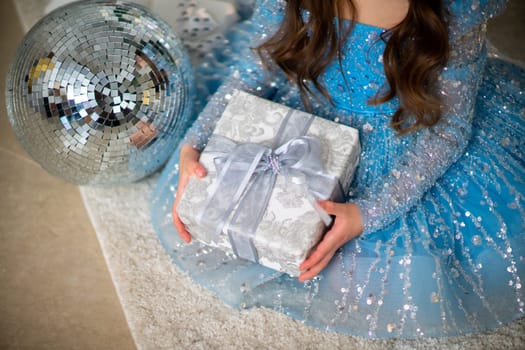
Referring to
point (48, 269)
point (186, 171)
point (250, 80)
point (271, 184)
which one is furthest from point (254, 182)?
point (48, 269)

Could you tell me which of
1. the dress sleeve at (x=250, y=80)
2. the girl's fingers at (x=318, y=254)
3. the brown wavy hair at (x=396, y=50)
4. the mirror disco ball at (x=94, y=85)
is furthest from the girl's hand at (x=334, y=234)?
the mirror disco ball at (x=94, y=85)

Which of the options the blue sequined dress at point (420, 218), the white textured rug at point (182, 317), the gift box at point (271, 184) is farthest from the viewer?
the white textured rug at point (182, 317)

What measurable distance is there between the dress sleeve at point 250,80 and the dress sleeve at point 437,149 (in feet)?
1.04

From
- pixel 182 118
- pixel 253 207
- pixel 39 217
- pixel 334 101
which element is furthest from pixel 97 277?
pixel 334 101

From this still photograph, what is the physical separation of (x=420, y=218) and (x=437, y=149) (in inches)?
5.3

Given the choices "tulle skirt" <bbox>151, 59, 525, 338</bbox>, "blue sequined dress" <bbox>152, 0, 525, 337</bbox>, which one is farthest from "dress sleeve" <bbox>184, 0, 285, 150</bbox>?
"tulle skirt" <bbox>151, 59, 525, 338</bbox>

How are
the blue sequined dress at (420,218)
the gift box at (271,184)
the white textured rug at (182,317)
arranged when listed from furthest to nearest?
the white textured rug at (182,317) → the blue sequined dress at (420,218) → the gift box at (271,184)

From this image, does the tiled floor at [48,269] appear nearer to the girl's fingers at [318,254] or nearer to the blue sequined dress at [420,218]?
the blue sequined dress at [420,218]

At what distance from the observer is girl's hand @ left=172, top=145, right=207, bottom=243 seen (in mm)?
914

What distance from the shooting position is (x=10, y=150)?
4.82ft

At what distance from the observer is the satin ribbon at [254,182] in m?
0.86

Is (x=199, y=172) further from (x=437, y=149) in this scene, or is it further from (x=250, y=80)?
(x=437, y=149)

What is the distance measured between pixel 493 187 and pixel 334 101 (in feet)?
1.14

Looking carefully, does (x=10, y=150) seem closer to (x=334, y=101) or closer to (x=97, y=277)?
(x=97, y=277)
